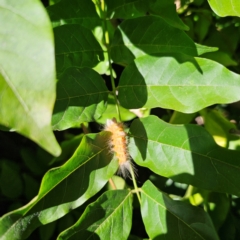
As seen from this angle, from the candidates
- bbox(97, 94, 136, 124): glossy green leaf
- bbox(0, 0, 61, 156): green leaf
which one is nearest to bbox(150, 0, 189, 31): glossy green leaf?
bbox(97, 94, 136, 124): glossy green leaf

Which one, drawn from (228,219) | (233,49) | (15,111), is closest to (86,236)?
(15,111)

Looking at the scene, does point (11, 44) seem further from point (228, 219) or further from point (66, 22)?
point (228, 219)

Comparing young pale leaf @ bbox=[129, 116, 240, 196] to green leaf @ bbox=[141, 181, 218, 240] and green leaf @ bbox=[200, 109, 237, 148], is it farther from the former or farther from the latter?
green leaf @ bbox=[200, 109, 237, 148]

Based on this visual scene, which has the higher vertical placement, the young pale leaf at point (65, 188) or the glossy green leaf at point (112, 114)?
the young pale leaf at point (65, 188)

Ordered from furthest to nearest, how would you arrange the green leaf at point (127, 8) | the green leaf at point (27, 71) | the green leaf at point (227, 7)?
the green leaf at point (127, 8), the green leaf at point (227, 7), the green leaf at point (27, 71)

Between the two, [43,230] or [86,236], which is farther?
[43,230]

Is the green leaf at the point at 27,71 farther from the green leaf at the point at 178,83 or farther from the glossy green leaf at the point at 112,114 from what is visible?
the glossy green leaf at the point at 112,114

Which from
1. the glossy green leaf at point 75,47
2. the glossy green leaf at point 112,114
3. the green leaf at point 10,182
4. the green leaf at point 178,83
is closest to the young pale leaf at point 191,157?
the green leaf at point 178,83
